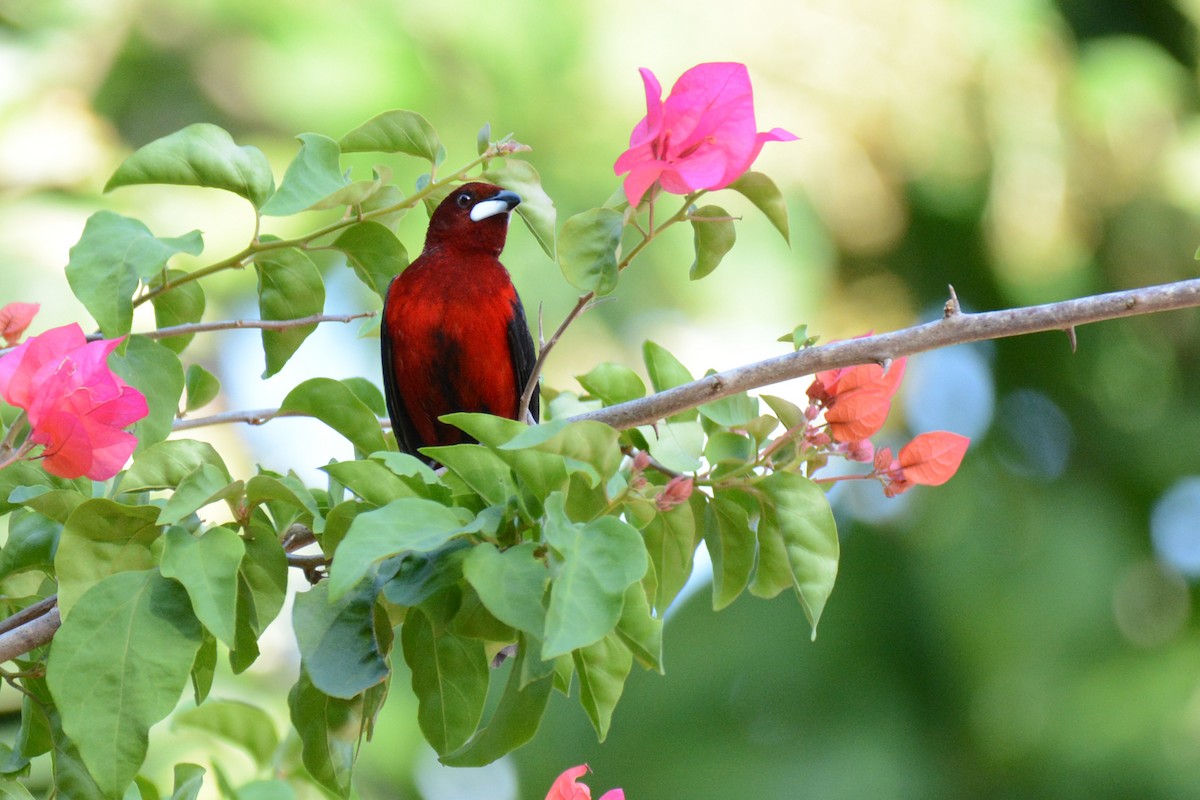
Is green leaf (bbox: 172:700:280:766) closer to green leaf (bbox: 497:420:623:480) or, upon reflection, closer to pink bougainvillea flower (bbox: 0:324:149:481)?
pink bougainvillea flower (bbox: 0:324:149:481)

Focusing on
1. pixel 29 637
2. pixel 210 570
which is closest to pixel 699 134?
pixel 210 570

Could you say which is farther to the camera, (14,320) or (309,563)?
(14,320)

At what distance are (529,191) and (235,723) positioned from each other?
1158 mm

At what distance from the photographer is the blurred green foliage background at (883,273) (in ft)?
20.9

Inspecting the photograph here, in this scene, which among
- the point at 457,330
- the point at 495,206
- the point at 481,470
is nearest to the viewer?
the point at 481,470

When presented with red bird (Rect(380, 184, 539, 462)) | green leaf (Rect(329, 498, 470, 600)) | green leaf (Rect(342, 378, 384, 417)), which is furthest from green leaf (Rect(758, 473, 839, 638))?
red bird (Rect(380, 184, 539, 462))

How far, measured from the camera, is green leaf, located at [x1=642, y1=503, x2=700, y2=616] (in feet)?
5.53

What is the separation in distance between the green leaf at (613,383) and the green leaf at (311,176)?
48 centimetres

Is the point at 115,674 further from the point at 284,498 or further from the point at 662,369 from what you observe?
the point at 662,369

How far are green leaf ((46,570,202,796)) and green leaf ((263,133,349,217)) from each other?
1.90 feet

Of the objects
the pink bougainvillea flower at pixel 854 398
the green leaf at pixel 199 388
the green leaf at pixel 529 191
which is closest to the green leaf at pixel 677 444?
the pink bougainvillea flower at pixel 854 398

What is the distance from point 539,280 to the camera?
5754mm

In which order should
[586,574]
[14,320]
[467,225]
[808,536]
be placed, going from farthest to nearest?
[467,225]
[14,320]
[808,536]
[586,574]

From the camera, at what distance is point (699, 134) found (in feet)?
5.21
